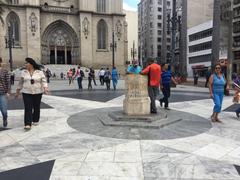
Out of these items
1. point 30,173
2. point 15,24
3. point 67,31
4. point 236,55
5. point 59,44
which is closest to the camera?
point 30,173

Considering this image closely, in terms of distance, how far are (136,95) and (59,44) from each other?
4598cm

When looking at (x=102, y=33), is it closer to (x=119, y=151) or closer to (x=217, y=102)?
(x=217, y=102)

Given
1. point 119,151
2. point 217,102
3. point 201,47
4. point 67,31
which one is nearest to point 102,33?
point 67,31

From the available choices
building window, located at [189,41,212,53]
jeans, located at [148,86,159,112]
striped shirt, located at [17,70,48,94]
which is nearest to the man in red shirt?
jeans, located at [148,86,159,112]

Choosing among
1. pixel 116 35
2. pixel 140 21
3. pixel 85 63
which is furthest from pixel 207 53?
pixel 140 21

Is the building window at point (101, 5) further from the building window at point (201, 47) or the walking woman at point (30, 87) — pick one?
the walking woman at point (30, 87)

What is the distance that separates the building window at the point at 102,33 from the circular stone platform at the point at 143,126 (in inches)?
1760

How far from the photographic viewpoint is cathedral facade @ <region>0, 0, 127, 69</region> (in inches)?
1791

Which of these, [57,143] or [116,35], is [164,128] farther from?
[116,35]

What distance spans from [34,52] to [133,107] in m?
41.8

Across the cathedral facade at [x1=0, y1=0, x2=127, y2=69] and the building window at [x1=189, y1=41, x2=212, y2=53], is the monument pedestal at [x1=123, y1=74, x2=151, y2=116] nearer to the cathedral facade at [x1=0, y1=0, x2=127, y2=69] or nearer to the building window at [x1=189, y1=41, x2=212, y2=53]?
the cathedral facade at [x1=0, y1=0, x2=127, y2=69]

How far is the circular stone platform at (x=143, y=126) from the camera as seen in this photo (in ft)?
20.3

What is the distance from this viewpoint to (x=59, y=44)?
168 feet

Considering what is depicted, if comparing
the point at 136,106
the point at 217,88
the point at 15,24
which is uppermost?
the point at 15,24
